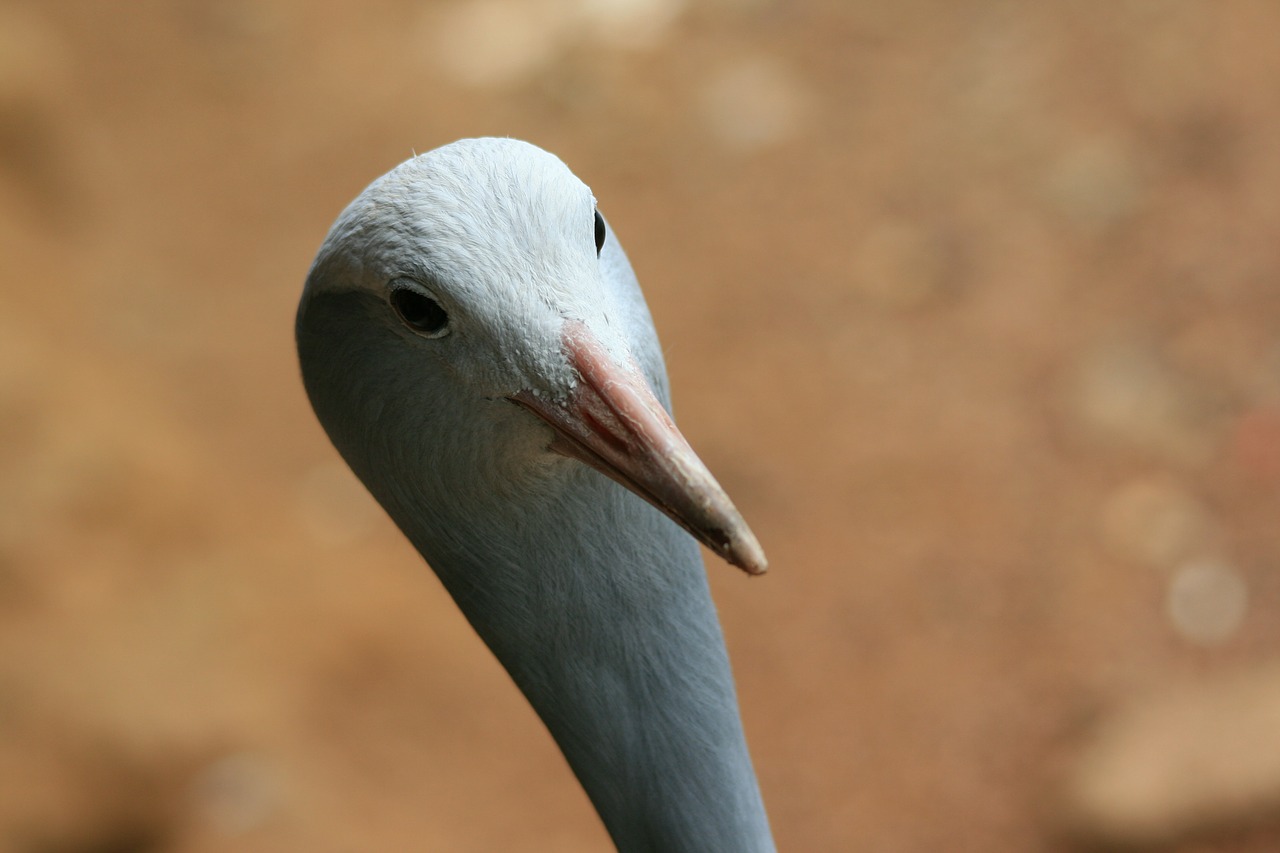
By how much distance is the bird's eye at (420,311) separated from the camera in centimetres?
132

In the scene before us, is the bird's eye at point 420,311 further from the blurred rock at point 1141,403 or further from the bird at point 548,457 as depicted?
the blurred rock at point 1141,403

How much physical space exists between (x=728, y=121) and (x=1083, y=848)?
3.03 meters

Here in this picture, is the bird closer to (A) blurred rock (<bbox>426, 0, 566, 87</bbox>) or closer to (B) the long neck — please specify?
(B) the long neck

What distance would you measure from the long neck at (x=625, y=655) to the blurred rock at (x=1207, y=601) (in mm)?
2391

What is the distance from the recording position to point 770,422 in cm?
425

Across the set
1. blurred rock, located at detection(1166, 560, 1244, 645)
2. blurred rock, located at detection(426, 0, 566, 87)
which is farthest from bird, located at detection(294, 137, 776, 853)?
blurred rock, located at detection(426, 0, 566, 87)

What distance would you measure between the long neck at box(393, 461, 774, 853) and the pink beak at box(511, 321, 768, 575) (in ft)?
0.63

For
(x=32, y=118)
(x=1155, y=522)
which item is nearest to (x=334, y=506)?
(x=32, y=118)

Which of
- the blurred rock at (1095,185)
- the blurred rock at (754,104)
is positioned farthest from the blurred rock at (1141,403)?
the blurred rock at (754,104)

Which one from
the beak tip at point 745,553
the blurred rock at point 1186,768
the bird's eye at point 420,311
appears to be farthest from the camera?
the blurred rock at point 1186,768

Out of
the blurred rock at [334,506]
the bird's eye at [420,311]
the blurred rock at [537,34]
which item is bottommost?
the bird's eye at [420,311]

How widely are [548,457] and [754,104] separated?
4.01 metres

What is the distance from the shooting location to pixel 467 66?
18.0 feet

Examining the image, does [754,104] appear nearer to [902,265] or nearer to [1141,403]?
[902,265]
